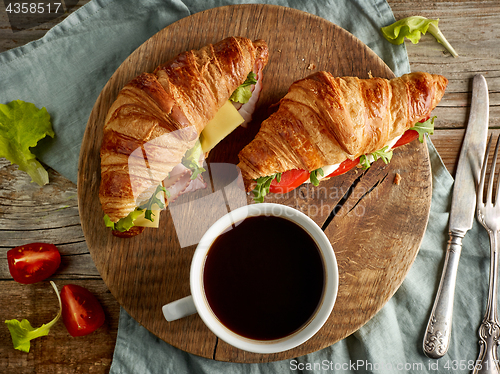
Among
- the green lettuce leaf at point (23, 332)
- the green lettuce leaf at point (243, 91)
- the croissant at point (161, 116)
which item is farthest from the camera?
the green lettuce leaf at point (23, 332)

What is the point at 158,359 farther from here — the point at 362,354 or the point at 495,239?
the point at 495,239

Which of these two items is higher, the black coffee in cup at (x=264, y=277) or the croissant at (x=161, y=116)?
the croissant at (x=161, y=116)

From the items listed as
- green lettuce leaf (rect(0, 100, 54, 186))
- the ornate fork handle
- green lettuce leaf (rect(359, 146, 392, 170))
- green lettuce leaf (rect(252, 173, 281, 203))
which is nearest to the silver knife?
the ornate fork handle

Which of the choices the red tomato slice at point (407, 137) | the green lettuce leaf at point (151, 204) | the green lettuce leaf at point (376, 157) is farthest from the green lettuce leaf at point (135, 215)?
the red tomato slice at point (407, 137)

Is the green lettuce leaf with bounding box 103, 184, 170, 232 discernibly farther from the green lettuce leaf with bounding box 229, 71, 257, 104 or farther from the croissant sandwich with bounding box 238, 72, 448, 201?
the green lettuce leaf with bounding box 229, 71, 257, 104

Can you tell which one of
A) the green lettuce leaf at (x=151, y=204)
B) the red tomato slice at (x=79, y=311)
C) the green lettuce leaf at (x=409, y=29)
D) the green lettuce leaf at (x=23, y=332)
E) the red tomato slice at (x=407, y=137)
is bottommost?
the green lettuce leaf at (x=23, y=332)

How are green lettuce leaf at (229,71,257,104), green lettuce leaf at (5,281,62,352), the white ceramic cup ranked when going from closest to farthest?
1. the white ceramic cup
2. green lettuce leaf at (229,71,257,104)
3. green lettuce leaf at (5,281,62,352)


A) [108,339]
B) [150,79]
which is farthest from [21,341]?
[150,79]

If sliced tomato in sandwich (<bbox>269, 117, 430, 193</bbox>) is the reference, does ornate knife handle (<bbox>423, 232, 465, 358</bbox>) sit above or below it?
below

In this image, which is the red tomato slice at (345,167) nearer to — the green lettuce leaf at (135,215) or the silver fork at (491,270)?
the silver fork at (491,270)
